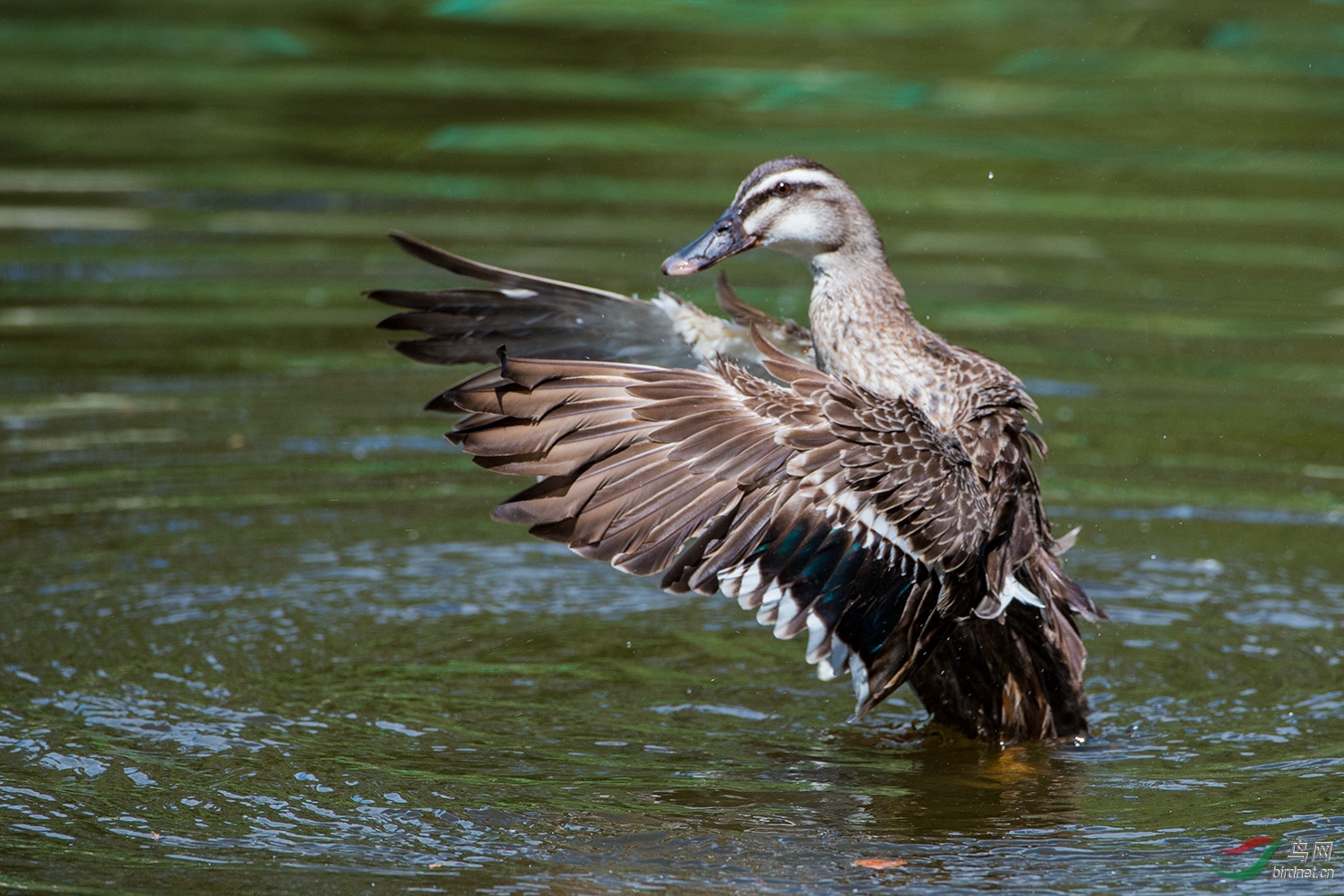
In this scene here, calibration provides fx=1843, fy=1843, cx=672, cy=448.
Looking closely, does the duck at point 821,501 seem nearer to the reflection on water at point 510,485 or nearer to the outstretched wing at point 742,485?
the outstretched wing at point 742,485

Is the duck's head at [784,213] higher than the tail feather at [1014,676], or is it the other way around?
the duck's head at [784,213]

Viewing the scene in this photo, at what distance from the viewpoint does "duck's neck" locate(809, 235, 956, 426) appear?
6398mm

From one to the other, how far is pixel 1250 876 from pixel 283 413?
5640 mm

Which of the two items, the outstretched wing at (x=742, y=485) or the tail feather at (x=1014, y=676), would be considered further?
the tail feather at (x=1014, y=676)

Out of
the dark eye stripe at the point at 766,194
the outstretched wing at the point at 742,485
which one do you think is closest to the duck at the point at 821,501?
the outstretched wing at the point at 742,485

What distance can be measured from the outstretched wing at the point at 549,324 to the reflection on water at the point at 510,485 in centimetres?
109

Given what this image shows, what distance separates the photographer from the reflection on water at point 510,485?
216 inches

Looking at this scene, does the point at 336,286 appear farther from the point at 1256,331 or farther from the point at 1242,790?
the point at 1242,790

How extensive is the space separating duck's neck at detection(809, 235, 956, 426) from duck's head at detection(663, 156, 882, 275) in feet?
0.36

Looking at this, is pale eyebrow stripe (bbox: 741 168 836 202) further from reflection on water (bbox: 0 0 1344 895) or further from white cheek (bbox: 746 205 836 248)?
reflection on water (bbox: 0 0 1344 895)

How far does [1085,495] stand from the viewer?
337 inches

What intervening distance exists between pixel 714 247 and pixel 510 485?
99.1 inches

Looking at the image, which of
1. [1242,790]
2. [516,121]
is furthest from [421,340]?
[516,121]

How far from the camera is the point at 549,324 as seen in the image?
6.91 m
